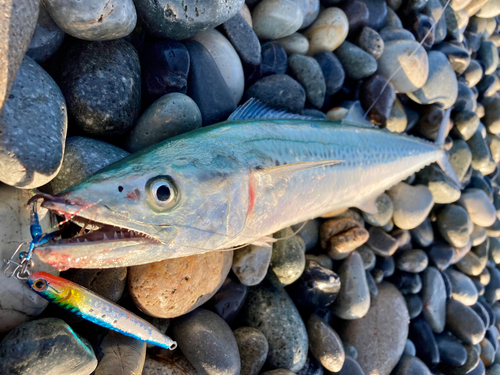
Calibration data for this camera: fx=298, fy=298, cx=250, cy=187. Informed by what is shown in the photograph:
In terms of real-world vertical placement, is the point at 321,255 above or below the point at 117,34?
below

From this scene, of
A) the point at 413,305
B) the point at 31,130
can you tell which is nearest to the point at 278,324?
the point at 413,305

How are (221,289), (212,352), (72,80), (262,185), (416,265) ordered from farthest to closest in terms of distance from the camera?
(416,265) < (221,289) < (212,352) < (72,80) < (262,185)

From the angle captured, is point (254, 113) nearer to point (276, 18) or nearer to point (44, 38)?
point (276, 18)

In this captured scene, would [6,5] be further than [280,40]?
No

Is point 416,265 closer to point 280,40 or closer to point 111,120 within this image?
point 280,40

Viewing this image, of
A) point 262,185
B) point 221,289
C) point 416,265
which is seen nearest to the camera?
point 262,185

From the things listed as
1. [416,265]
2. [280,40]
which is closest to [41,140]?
[280,40]
